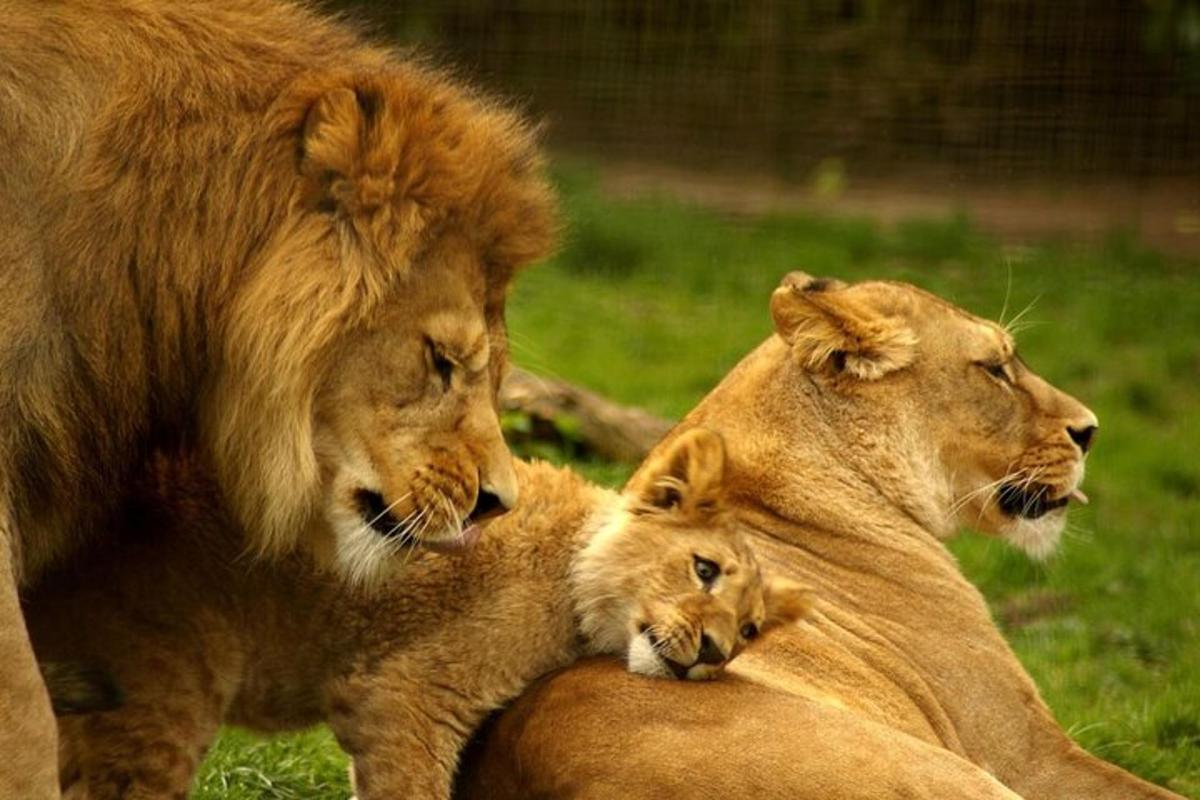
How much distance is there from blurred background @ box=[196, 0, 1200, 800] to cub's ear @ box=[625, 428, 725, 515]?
13.6 feet

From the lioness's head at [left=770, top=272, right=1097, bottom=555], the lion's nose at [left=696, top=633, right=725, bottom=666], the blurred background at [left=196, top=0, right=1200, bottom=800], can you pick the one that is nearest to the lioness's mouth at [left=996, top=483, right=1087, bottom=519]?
the lioness's head at [left=770, top=272, right=1097, bottom=555]

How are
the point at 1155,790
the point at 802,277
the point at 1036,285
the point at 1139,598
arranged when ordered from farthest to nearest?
the point at 1036,285
the point at 1139,598
the point at 802,277
the point at 1155,790

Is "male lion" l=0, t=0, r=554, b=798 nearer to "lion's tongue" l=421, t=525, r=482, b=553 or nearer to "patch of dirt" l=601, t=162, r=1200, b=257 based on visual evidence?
"lion's tongue" l=421, t=525, r=482, b=553

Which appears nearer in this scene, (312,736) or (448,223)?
(448,223)

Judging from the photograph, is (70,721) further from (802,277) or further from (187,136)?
(802,277)

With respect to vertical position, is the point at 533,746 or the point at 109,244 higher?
the point at 109,244

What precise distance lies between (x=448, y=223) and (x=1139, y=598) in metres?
3.96

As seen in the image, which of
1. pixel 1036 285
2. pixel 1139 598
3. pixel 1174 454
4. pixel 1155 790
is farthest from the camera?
pixel 1036 285

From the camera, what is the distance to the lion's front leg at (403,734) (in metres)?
4.36

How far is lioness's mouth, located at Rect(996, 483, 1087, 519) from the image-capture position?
18.1ft

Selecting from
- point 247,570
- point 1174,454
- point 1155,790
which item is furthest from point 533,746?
point 1174,454

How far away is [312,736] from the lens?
18.3 feet

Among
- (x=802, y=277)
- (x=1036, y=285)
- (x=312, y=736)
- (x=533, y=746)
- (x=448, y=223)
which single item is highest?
(x=448, y=223)

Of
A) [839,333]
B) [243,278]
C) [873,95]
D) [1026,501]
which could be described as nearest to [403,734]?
[243,278]
